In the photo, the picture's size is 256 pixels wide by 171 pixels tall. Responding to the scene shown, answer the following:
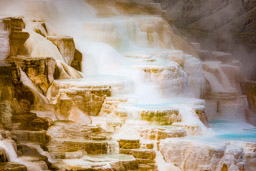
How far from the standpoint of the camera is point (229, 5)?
35250mm

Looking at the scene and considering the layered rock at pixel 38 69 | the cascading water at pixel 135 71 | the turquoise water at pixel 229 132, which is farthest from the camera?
the layered rock at pixel 38 69

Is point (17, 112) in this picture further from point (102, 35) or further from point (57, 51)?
point (102, 35)

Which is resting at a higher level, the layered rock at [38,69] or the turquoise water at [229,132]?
the layered rock at [38,69]

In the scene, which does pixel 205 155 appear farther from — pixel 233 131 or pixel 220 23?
pixel 220 23

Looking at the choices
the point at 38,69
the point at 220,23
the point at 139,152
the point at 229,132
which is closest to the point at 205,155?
the point at 139,152

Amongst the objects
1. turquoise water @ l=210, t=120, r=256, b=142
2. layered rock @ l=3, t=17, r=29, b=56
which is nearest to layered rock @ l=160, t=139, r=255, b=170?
turquoise water @ l=210, t=120, r=256, b=142

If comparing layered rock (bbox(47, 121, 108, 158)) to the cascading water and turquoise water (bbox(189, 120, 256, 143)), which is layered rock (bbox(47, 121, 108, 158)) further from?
turquoise water (bbox(189, 120, 256, 143))

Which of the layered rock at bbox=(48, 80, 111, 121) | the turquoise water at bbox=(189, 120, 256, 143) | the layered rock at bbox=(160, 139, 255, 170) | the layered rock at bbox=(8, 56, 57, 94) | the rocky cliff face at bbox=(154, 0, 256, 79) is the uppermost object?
the rocky cliff face at bbox=(154, 0, 256, 79)

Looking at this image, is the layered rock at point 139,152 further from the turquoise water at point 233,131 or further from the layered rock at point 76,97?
the turquoise water at point 233,131

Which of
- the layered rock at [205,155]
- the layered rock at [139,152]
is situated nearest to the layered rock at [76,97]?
the layered rock at [139,152]

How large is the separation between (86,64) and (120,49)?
2.37 metres

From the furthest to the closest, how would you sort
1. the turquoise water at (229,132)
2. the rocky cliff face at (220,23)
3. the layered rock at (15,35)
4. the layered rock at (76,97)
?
1. the rocky cliff face at (220,23)
2. the layered rock at (15,35)
3. the layered rock at (76,97)
4. the turquoise water at (229,132)

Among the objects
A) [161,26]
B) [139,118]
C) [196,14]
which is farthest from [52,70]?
[196,14]

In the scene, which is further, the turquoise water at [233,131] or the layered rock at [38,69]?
the layered rock at [38,69]
